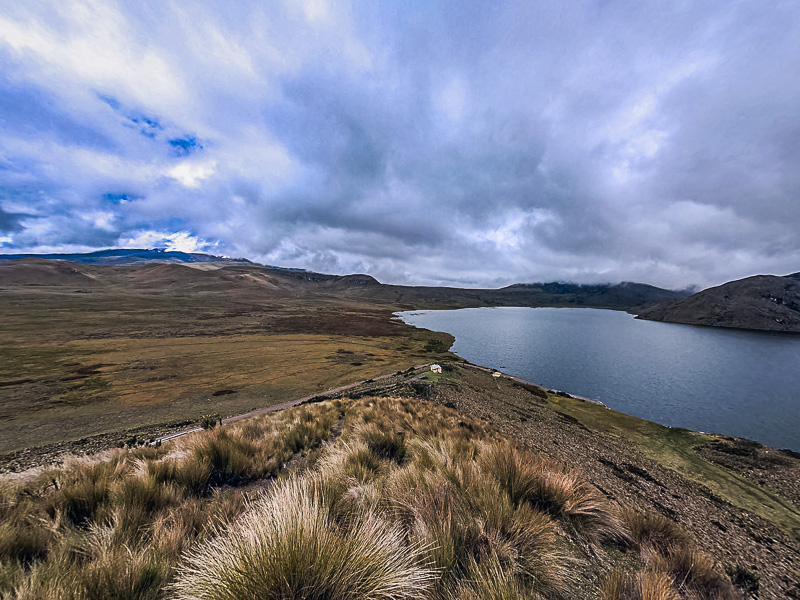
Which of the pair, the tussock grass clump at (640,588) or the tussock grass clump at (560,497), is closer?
the tussock grass clump at (640,588)

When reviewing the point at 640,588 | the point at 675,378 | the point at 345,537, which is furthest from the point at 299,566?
the point at 675,378

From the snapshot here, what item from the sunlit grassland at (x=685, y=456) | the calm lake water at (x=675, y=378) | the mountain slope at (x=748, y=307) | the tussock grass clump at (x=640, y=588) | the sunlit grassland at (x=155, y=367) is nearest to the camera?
the tussock grass clump at (x=640, y=588)

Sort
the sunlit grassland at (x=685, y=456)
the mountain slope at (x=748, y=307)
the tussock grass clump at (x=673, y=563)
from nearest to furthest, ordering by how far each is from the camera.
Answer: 1. the tussock grass clump at (x=673, y=563)
2. the sunlit grassland at (x=685, y=456)
3. the mountain slope at (x=748, y=307)

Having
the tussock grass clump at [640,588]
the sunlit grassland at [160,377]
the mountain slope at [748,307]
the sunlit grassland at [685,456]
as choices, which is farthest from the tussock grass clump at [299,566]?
the mountain slope at [748,307]

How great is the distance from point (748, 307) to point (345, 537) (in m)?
185

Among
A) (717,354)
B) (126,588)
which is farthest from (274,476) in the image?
(717,354)

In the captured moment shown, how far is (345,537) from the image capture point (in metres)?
1.96

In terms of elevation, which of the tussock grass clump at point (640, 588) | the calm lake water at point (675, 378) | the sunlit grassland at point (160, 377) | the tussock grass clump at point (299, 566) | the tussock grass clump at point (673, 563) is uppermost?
the tussock grass clump at point (299, 566)

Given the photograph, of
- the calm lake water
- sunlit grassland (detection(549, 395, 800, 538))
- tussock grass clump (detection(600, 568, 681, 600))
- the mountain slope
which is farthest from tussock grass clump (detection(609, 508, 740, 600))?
the mountain slope

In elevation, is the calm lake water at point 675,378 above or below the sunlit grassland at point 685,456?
below

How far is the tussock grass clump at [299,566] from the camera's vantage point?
60.0 inches

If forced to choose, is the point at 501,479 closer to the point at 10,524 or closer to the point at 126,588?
the point at 126,588

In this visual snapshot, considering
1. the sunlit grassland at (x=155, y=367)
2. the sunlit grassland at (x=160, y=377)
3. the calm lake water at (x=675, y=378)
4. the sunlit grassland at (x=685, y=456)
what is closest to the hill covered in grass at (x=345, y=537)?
the sunlit grassland at (x=685, y=456)

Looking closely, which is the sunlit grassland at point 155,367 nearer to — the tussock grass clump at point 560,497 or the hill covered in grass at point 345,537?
the hill covered in grass at point 345,537
